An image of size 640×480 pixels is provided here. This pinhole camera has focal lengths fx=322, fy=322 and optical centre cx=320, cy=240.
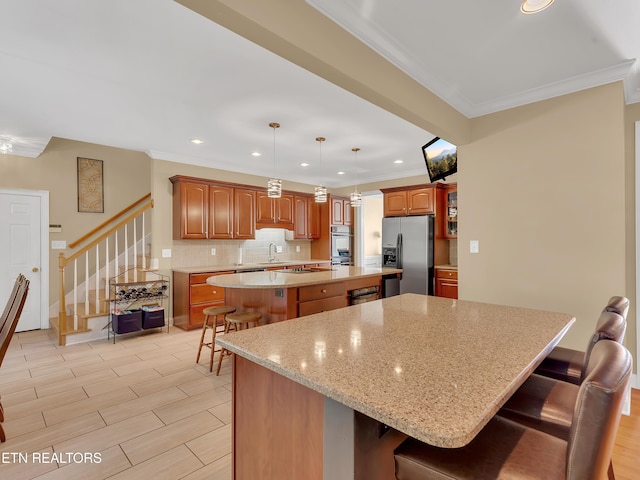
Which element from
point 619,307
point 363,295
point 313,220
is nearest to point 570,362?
point 619,307

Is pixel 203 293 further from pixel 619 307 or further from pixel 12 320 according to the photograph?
pixel 619 307

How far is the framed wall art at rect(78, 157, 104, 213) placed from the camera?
502 centimetres

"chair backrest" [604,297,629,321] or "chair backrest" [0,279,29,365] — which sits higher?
"chair backrest" [604,297,629,321]

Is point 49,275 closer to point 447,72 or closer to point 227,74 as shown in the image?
point 227,74

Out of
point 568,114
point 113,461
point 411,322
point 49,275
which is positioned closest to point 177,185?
point 49,275

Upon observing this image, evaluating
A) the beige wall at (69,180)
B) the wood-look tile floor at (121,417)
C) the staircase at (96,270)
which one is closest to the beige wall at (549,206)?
the wood-look tile floor at (121,417)

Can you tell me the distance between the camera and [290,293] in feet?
9.53

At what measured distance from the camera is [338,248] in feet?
21.8

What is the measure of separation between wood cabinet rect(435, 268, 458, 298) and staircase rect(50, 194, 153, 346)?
14.7ft

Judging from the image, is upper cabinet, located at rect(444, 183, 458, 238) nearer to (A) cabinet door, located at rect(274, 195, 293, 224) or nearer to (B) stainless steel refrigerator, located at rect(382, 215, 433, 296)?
(B) stainless steel refrigerator, located at rect(382, 215, 433, 296)

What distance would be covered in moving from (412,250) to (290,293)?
3140 mm

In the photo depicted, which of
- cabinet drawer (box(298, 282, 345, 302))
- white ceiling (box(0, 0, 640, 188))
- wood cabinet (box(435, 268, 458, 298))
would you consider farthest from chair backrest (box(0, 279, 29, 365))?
wood cabinet (box(435, 268, 458, 298))

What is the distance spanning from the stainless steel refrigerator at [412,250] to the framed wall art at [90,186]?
4836 millimetres

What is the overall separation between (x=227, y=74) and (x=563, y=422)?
2.88m
